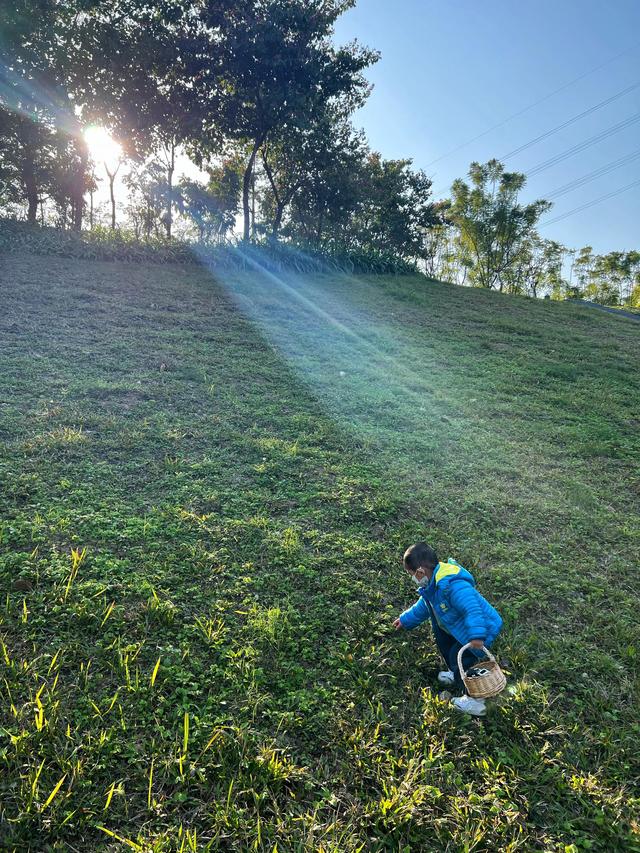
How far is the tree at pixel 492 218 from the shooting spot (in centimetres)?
3092

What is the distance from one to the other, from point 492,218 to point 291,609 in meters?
34.9

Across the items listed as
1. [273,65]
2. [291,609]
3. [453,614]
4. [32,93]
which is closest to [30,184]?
[32,93]

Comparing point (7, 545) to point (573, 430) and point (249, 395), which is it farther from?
point (573, 430)

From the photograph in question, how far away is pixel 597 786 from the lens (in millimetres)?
1970

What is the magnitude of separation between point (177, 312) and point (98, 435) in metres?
5.14

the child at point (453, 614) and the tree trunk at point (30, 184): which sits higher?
the tree trunk at point (30, 184)

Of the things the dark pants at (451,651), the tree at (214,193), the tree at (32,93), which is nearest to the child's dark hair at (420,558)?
the dark pants at (451,651)

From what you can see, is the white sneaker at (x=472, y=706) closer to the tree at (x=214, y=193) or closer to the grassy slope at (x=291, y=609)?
the grassy slope at (x=291, y=609)

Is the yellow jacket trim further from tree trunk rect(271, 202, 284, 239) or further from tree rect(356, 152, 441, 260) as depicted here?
tree rect(356, 152, 441, 260)

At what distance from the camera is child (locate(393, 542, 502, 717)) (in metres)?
2.30

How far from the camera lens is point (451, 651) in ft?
8.09

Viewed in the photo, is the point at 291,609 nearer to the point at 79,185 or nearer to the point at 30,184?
the point at 30,184

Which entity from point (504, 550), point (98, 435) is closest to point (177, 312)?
point (98, 435)

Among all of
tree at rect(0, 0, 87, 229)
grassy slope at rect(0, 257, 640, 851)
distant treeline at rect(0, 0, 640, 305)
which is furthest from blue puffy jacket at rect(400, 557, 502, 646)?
tree at rect(0, 0, 87, 229)
